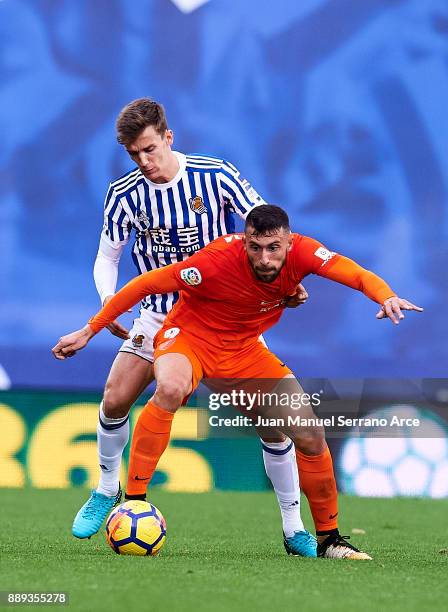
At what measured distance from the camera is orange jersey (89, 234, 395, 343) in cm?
535

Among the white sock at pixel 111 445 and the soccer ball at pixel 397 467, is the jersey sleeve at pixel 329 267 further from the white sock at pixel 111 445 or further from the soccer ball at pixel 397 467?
the soccer ball at pixel 397 467

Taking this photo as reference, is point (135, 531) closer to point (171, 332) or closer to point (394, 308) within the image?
point (171, 332)

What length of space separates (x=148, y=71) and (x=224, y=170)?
8620mm

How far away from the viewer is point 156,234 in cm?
604

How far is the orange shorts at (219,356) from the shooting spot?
5543 mm

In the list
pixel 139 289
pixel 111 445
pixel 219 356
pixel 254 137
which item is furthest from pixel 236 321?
pixel 254 137

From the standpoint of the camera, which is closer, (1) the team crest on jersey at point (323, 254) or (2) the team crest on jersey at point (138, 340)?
(1) the team crest on jersey at point (323, 254)

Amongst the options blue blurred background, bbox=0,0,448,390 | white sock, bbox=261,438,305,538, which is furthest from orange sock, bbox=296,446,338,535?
blue blurred background, bbox=0,0,448,390

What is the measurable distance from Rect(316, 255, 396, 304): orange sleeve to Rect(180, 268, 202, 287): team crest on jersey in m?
0.55

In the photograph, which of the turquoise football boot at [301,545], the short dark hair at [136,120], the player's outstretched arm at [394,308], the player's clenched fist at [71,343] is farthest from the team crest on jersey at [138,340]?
the player's outstretched arm at [394,308]

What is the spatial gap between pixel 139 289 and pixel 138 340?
0.69 meters

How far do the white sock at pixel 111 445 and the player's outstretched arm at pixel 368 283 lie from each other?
1499 mm

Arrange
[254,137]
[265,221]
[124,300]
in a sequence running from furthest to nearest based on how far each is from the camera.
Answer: [254,137] < [124,300] < [265,221]

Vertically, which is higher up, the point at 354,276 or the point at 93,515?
the point at 354,276
